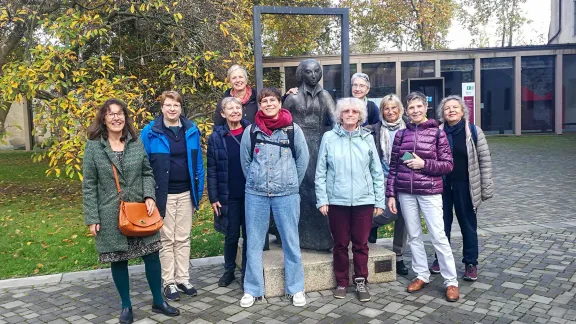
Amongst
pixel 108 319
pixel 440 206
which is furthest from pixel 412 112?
pixel 108 319

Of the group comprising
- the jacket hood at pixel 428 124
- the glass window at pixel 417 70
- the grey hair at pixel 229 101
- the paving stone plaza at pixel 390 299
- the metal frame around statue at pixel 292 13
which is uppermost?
the glass window at pixel 417 70

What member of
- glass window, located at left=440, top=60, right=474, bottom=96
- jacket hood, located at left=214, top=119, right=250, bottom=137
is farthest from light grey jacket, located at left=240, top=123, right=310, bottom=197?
glass window, located at left=440, top=60, right=474, bottom=96

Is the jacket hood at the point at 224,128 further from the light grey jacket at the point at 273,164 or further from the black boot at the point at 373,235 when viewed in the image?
the black boot at the point at 373,235

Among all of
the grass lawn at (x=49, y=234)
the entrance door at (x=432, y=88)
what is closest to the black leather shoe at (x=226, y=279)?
the grass lawn at (x=49, y=234)

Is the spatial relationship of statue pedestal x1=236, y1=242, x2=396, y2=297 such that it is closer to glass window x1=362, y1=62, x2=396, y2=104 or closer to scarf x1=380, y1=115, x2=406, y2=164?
scarf x1=380, y1=115, x2=406, y2=164

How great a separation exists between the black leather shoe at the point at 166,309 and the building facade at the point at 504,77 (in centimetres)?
2119

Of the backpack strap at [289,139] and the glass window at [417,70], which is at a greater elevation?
the glass window at [417,70]

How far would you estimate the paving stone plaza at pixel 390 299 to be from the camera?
4207 millimetres

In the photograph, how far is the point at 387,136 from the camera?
16.6 feet

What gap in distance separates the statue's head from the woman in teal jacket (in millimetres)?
578

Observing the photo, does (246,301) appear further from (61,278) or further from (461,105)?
(461,105)

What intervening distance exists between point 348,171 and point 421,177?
0.69 meters

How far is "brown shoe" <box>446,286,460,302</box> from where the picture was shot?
4.50 m

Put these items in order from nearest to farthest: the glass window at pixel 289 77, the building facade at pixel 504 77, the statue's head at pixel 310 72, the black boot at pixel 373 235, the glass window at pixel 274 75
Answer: the statue's head at pixel 310 72 → the black boot at pixel 373 235 → the glass window at pixel 274 75 → the glass window at pixel 289 77 → the building facade at pixel 504 77
